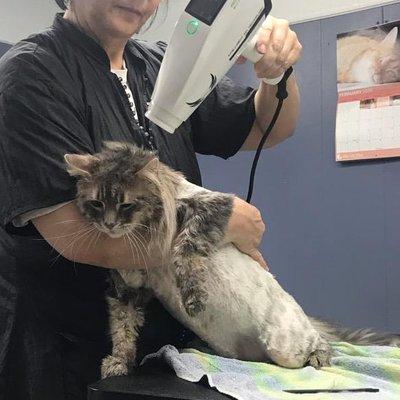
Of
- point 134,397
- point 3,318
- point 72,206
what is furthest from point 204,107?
point 134,397

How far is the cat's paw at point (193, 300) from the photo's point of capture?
1.08 metres

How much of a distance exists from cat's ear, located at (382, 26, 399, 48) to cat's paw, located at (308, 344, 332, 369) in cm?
125

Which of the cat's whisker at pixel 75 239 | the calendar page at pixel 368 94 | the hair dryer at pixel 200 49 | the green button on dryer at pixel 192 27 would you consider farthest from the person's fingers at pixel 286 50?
the calendar page at pixel 368 94

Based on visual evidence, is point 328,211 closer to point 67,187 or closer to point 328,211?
point 328,211

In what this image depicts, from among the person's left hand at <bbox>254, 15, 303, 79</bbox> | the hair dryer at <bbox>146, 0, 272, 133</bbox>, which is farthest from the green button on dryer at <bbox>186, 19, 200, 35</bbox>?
the person's left hand at <bbox>254, 15, 303, 79</bbox>

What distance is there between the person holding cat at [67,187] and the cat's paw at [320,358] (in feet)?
0.86

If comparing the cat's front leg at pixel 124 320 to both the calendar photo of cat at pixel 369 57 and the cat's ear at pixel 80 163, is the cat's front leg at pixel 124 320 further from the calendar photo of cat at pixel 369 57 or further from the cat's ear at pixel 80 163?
the calendar photo of cat at pixel 369 57

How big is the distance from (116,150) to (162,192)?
0.43 feet

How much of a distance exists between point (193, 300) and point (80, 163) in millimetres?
347

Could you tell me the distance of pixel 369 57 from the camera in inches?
79.3

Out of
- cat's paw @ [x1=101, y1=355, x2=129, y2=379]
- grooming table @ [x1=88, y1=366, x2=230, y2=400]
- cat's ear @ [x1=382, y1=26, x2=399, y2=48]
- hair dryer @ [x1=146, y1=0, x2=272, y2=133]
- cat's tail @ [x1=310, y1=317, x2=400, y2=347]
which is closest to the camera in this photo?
grooming table @ [x1=88, y1=366, x2=230, y2=400]

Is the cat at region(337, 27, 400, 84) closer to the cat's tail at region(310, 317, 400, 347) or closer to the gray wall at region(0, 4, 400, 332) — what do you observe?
the gray wall at region(0, 4, 400, 332)

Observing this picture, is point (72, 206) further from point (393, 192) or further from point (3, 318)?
point (393, 192)

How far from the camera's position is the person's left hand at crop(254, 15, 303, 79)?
3.71ft
